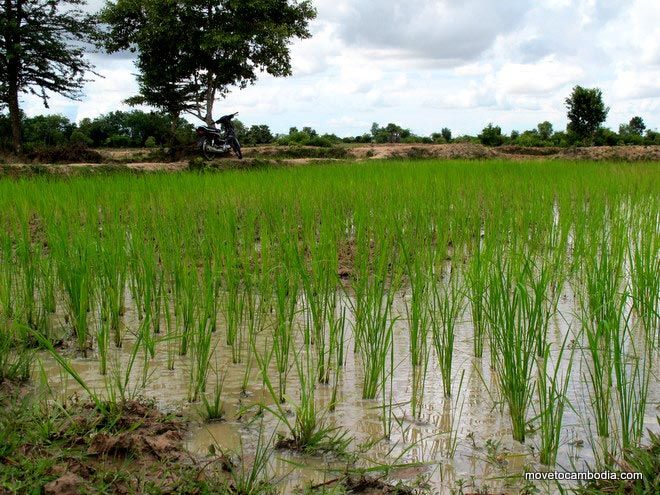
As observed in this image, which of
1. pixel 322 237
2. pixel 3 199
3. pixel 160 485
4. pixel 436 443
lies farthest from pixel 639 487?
pixel 3 199

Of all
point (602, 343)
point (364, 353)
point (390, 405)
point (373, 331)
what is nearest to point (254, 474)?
point (390, 405)

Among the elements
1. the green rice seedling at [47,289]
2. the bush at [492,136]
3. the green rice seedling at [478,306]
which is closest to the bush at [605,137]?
the bush at [492,136]

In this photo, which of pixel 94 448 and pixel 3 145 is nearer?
pixel 94 448

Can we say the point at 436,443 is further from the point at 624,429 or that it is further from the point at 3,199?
the point at 3,199

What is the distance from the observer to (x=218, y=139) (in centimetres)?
1395

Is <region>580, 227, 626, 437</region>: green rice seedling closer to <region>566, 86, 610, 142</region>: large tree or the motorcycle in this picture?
the motorcycle

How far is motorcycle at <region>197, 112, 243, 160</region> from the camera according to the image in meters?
13.8

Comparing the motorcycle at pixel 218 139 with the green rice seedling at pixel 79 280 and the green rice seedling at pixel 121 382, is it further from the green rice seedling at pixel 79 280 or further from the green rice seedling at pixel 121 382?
the green rice seedling at pixel 121 382

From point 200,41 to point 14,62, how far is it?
4733mm

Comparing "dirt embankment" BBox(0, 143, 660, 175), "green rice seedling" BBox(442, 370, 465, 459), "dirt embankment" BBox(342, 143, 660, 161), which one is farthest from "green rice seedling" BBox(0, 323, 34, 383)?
"dirt embankment" BBox(342, 143, 660, 161)

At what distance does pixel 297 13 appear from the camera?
1839cm

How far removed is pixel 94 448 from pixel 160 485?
1.00ft

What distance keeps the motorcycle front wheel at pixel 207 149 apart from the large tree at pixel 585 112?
41.1 ft

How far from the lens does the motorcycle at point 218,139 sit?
45.2 feet
